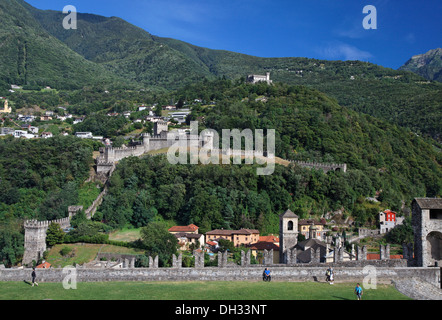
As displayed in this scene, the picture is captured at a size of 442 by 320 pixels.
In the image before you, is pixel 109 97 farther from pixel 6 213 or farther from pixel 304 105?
pixel 6 213

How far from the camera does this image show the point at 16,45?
458ft

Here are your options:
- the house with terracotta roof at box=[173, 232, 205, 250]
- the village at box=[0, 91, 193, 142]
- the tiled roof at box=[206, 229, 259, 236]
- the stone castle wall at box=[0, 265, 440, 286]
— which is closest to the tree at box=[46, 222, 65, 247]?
the house with terracotta roof at box=[173, 232, 205, 250]

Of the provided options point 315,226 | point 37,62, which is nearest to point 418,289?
point 315,226

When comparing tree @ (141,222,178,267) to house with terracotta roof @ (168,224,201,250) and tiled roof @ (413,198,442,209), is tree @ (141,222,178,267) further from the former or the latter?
tiled roof @ (413,198,442,209)

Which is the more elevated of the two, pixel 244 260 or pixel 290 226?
pixel 290 226

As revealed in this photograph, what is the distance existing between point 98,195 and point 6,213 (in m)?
9.14

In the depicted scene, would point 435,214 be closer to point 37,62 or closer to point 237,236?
point 237,236

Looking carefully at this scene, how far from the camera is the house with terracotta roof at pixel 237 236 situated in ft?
141

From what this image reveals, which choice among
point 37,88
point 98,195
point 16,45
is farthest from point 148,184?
point 16,45

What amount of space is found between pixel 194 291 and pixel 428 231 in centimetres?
1256

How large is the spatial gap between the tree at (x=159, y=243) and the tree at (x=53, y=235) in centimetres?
708

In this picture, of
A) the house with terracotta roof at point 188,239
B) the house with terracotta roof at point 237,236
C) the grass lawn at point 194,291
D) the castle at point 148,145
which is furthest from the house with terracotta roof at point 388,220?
the grass lawn at point 194,291

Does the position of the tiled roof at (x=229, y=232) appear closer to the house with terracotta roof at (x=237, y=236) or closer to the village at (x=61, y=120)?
the house with terracotta roof at (x=237, y=236)

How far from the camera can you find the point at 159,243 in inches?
1470
